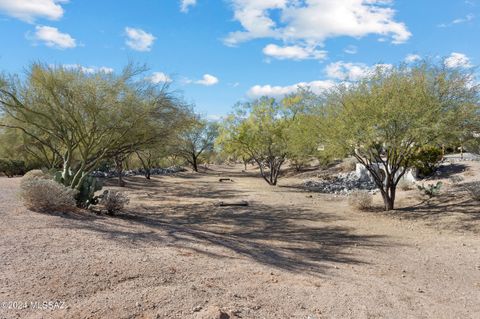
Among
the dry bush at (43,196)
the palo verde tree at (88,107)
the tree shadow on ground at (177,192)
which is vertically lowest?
the tree shadow on ground at (177,192)

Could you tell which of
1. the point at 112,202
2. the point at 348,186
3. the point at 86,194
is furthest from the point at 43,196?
the point at 348,186

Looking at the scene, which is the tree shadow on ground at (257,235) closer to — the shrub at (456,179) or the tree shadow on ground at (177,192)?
the tree shadow on ground at (177,192)

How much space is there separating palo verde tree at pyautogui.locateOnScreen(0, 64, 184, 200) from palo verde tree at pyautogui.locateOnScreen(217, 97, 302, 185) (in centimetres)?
1367

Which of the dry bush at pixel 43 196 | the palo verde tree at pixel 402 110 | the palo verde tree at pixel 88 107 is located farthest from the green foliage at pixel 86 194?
the palo verde tree at pixel 402 110

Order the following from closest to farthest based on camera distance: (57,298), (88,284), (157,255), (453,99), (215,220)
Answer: (57,298)
(88,284)
(157,255)
(453,99)
(215,220)

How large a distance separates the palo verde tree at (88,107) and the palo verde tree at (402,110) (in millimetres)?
6637

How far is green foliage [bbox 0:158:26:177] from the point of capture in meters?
Answer: 32.6

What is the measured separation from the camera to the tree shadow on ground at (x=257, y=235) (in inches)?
338

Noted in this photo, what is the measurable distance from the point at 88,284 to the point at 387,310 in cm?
417

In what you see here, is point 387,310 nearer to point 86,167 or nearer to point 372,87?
point 372,87

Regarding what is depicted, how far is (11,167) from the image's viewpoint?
3316 centimetres

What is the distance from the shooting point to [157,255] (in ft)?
23.6

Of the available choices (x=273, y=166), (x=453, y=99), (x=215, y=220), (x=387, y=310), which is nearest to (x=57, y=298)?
(x=387, y=310)

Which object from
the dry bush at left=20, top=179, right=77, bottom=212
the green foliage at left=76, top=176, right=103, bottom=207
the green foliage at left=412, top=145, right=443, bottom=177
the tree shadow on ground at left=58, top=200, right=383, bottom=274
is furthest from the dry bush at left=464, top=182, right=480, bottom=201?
the dry bush at left=20, top=179, right=77, bottom=212
